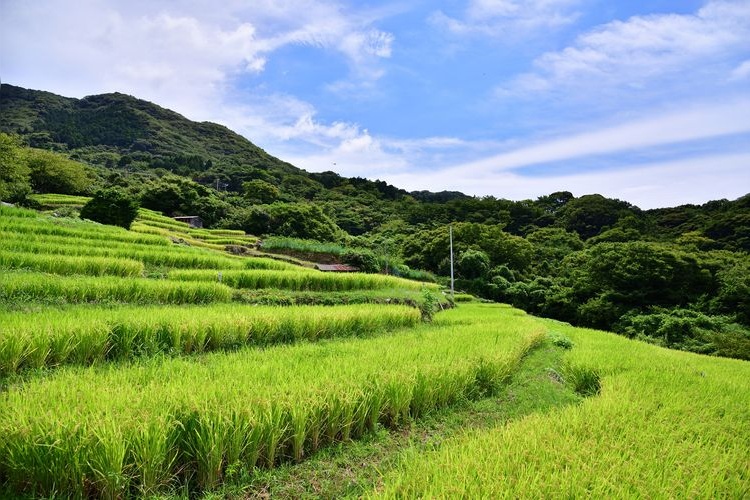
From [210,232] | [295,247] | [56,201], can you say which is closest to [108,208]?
[56,201]

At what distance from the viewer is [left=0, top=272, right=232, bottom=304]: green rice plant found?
7.44 meters

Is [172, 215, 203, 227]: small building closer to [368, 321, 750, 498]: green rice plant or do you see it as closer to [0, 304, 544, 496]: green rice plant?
[0, 304, 544, 496]: green rice plant

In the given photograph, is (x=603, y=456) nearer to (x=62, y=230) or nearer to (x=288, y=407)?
(x=288, y=407)

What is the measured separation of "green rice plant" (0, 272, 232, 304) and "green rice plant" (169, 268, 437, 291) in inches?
67.3

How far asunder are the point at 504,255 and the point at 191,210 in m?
33.2

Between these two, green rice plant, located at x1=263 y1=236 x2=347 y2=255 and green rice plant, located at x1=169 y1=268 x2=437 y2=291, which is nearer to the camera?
green rice plant, located at x1=169 y1=268 x2=437 y2=291

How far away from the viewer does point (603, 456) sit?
321 cm

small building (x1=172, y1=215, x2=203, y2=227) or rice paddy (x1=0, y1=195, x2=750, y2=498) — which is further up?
small building (x1=172, y1=215, x2=203, y2=227)

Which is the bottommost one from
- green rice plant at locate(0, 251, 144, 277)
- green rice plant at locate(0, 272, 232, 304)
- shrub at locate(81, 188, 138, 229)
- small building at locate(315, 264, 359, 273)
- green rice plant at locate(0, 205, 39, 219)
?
small building at locate(315, 264, 359, 273)

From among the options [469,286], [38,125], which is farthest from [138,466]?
[38,125]

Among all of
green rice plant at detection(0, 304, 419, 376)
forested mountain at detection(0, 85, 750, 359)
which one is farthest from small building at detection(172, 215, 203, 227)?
green rice plant at detection(0, 304, 419, 376)

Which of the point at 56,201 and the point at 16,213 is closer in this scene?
the point at 16,213

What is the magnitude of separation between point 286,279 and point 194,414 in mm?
9967

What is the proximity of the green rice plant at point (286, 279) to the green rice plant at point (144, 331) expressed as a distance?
143 inches
